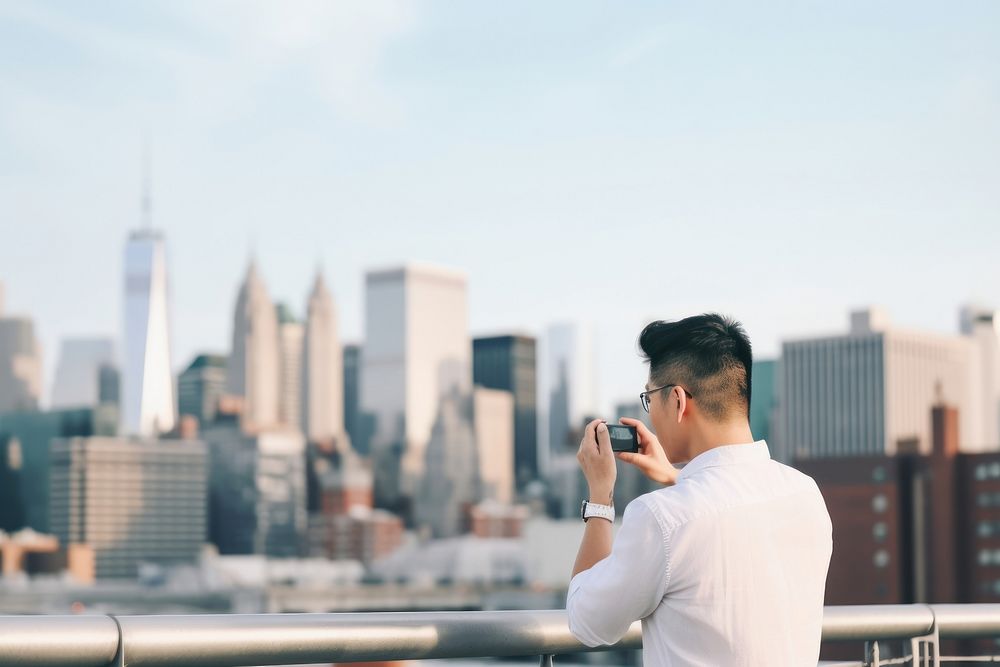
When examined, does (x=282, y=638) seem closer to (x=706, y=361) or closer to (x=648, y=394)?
(x=648, y=394)

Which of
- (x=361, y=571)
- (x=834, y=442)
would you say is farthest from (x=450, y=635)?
(x=361, y=571)

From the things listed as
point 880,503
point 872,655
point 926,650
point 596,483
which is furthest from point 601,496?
point 880,503

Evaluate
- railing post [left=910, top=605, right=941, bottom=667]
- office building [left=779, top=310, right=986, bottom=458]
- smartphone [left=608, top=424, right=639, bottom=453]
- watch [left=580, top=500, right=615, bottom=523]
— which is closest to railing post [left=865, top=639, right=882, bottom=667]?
railing post [left=910, top=605, right=941, bottom=667]

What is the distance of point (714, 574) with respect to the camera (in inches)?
113

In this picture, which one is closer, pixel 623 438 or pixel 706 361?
pixel 706 361

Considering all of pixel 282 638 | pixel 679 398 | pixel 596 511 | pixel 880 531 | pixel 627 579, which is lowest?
pixel 880 531

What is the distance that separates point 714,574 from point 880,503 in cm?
8983

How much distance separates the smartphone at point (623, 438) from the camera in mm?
3178

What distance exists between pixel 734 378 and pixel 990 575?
8996 cm

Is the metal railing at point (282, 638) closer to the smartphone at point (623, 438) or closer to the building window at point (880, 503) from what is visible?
the smartphone at point (623, 438)

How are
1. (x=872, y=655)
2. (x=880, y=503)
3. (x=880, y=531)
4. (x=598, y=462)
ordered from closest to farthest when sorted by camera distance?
1. (x=598, y=462)
2. (x=872, y=655)
3. (x=880, y=531)
4. (x=880, y=503)

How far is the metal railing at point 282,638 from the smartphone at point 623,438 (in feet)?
1.62

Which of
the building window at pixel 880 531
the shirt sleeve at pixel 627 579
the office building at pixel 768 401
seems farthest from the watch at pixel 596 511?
the office building at pixel 768 401

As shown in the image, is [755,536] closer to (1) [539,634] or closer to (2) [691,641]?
(2) [691,641]
